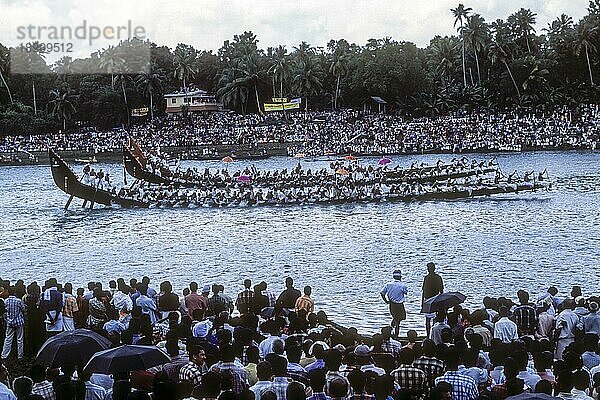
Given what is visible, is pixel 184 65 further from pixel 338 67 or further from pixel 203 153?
pixel 203 153

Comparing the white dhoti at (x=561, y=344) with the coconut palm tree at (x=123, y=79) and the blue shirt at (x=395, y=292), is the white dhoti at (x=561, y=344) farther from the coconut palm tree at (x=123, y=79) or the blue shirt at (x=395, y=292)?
the coconut palm tree at (x=123, y=79)

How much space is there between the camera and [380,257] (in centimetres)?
2702

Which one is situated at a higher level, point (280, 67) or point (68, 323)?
point (280, 67)

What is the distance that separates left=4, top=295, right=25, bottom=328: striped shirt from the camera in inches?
513

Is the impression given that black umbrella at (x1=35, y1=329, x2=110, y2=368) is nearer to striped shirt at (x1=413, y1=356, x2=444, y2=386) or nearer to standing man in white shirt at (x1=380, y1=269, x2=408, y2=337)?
striped shirt at (x1=413, y1=356, x2=444, y2=386)

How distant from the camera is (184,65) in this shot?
9938cm

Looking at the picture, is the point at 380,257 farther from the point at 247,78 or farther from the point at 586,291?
the point at 247,78

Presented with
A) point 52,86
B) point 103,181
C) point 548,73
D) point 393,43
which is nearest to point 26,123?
point 52,86

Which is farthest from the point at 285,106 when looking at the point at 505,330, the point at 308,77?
the point at 505,330

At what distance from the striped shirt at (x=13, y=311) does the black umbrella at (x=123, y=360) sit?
4.32 metres

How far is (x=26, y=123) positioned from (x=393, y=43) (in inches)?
1669

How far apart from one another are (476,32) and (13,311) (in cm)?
8778

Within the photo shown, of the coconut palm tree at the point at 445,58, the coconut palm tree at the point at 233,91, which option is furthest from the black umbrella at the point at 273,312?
the coconut palm tree at the point at 445,58

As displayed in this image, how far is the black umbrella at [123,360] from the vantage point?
9000 mm
